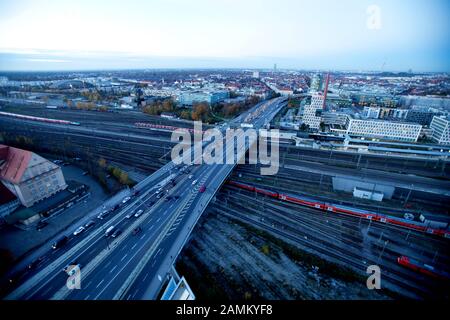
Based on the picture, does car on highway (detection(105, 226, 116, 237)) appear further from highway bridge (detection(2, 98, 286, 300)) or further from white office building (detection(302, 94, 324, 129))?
white office building (detection(302, 94, 324, 129))

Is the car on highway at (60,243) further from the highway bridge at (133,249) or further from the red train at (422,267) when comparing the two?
the red train at (422,267)

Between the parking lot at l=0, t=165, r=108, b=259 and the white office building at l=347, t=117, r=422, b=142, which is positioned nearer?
the parking lot at l=0, t=165, r=108, b=259

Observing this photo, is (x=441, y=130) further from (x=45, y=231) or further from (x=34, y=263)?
(x=45, y=231)

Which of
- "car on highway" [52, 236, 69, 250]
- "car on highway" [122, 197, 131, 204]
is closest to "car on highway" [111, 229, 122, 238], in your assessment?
"car on highway" [52, 236, 69, 250]

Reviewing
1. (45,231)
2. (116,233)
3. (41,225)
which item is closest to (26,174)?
(41,225)

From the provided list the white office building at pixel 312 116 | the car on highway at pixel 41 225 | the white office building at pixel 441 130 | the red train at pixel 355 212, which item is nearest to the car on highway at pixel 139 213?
the car on highway at pixel 41 225
